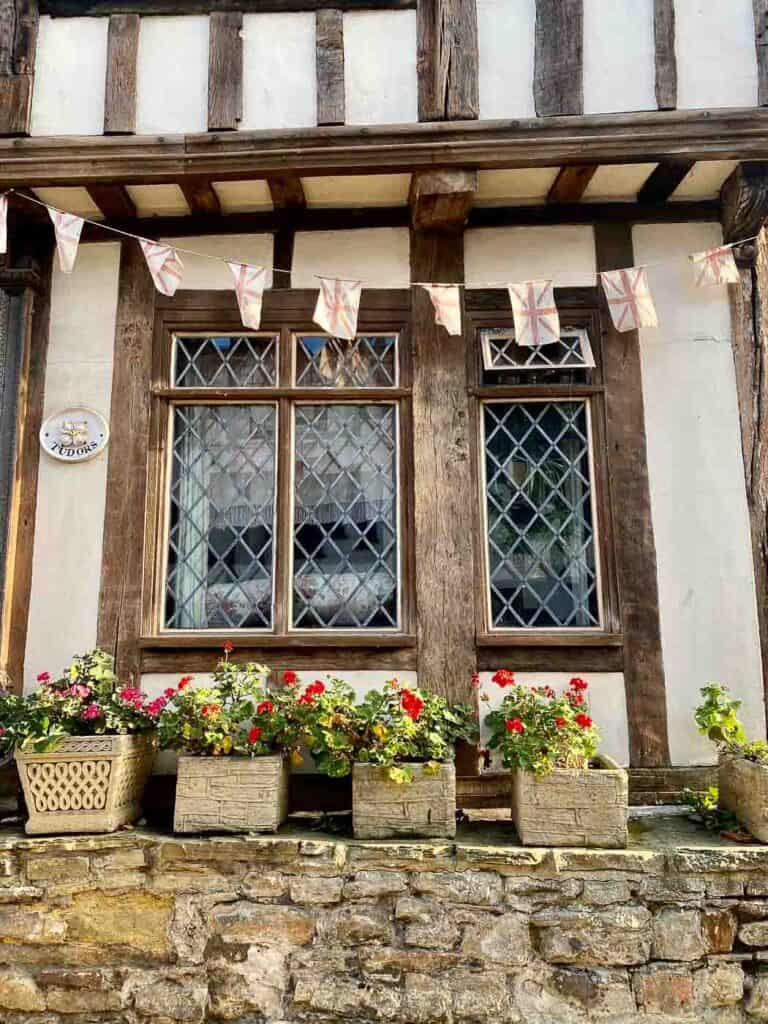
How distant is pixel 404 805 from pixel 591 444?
2.01 m

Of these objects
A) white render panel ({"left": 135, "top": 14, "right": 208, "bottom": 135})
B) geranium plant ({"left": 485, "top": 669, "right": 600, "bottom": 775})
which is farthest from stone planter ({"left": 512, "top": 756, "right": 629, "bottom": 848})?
white render panel ({"left": 135, "top": 14, "right": 208, "bottom": 135})

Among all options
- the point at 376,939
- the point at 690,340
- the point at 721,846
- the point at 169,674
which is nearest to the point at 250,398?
the point at 169,674

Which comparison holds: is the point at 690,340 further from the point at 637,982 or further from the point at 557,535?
the point at 637,982

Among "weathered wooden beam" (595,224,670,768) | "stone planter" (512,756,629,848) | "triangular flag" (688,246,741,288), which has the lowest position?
"stone planter" (512,756,629,848)

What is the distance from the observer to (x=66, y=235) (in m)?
4.14

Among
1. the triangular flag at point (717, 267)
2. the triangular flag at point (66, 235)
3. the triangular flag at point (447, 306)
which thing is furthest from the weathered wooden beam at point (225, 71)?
the triangular flag at point (717, 267)

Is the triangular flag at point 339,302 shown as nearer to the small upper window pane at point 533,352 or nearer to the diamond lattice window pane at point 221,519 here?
the diamond lattice window pane at point 221,519

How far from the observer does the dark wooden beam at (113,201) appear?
4.40 m

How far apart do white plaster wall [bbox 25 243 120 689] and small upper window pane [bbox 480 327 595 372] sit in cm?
197

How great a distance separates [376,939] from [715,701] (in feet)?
6.01

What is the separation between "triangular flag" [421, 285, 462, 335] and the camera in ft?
14.1

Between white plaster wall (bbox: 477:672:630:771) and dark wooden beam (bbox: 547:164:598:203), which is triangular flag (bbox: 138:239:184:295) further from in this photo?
white plaster wall (bbox: 477:672:630:771)

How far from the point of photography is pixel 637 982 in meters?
→ 3.45

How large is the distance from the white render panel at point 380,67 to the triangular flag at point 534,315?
1.03 metres
